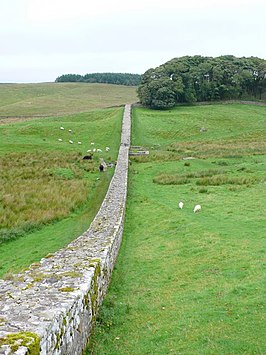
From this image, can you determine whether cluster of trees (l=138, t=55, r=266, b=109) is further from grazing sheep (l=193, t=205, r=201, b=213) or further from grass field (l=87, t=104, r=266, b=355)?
grazing sheep (l=193, t=205, r=201, b=213)

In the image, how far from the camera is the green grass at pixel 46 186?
58.4ft

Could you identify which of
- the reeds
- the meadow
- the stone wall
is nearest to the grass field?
the stone wall

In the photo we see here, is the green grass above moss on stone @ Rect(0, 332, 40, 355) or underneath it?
underneath

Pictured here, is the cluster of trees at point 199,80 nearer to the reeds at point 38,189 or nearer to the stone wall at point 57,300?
the reeds at point 38,189

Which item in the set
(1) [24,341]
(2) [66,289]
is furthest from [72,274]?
(1) [24,341]

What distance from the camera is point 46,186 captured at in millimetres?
27562

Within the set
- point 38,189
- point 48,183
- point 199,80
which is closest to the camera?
point 38,189

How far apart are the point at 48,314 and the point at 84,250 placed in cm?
501

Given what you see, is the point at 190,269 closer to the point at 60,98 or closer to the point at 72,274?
the point at 72,274

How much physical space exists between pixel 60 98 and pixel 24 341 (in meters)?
119

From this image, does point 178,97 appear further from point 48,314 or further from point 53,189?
point 48,314

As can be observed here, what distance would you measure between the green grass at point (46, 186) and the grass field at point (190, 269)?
3.18 m

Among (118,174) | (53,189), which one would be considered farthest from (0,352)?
(118,174)

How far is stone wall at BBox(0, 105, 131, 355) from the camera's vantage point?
17.8ft
